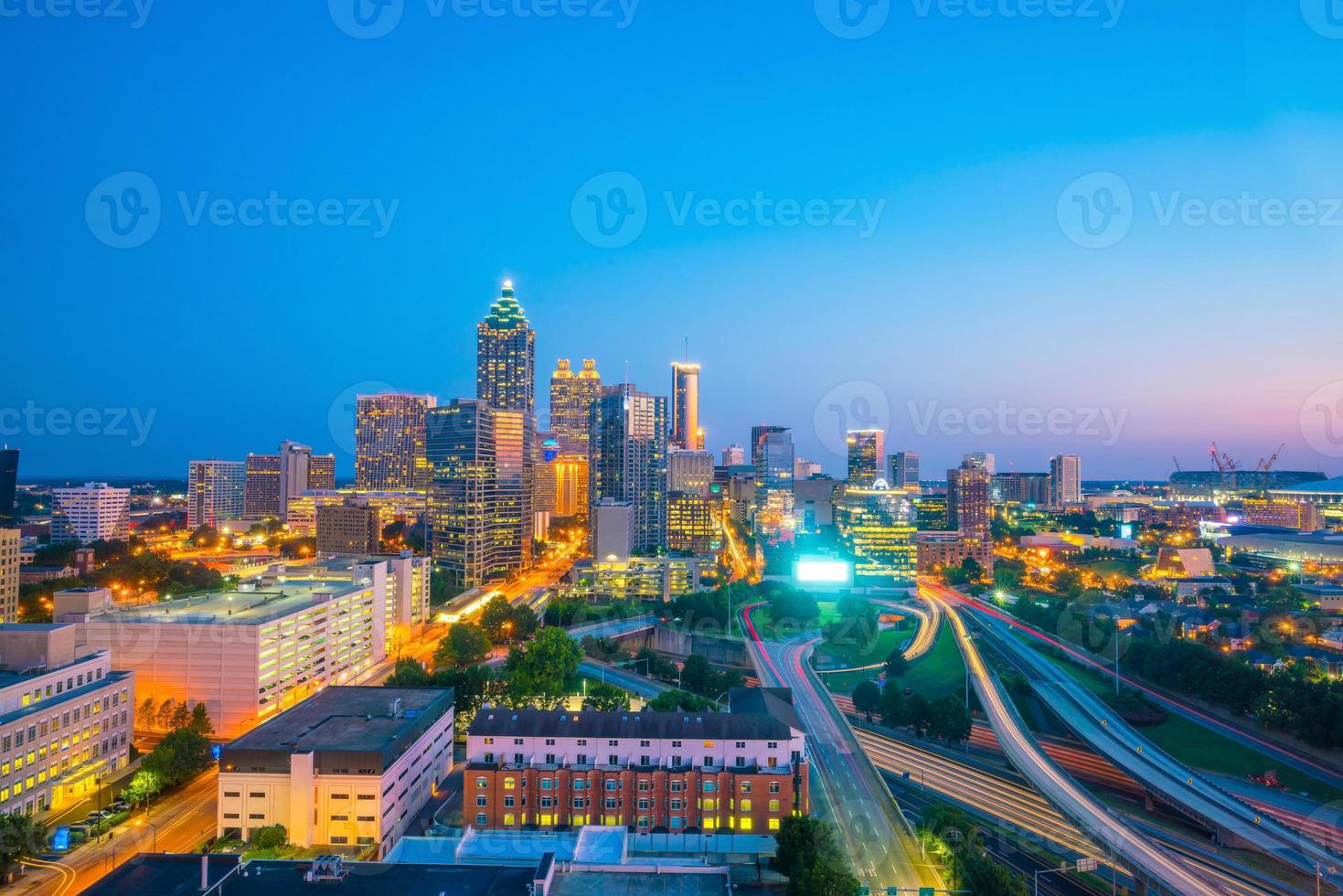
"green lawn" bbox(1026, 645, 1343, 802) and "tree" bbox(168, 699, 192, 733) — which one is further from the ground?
"tree" bbox(168, 699, 192, 733)

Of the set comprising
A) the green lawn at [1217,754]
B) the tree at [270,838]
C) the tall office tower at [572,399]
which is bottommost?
the green lawn at [1217,754]

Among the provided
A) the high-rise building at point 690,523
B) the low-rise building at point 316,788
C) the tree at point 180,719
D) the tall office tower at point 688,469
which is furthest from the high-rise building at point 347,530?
the low-rise building at point 316,788

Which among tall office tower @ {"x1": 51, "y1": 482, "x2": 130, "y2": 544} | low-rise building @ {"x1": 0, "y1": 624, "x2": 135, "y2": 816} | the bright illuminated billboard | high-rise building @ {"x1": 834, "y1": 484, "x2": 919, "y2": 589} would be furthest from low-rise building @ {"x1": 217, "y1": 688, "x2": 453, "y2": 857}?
tall office tower @ {"x1": 51, "y1": 482, "x2": 130, "y2": 544}

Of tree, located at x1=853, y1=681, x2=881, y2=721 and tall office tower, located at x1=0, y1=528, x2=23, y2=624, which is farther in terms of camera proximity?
tall office tower, located at x1=0, y1=528, x2=23, y2=624

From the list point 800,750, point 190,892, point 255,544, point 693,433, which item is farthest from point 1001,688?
point 693,433

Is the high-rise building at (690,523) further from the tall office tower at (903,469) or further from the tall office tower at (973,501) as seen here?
the tall office tower at (903,469)

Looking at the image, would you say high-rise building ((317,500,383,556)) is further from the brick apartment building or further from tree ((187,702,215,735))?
the brick apartment building

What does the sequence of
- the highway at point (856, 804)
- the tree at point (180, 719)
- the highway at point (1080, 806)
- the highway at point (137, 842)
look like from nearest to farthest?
the highway at point (137, 842)
the highway at point (1080, 806)
the highway at point (856, 804)
the tree at point (180, 719)
